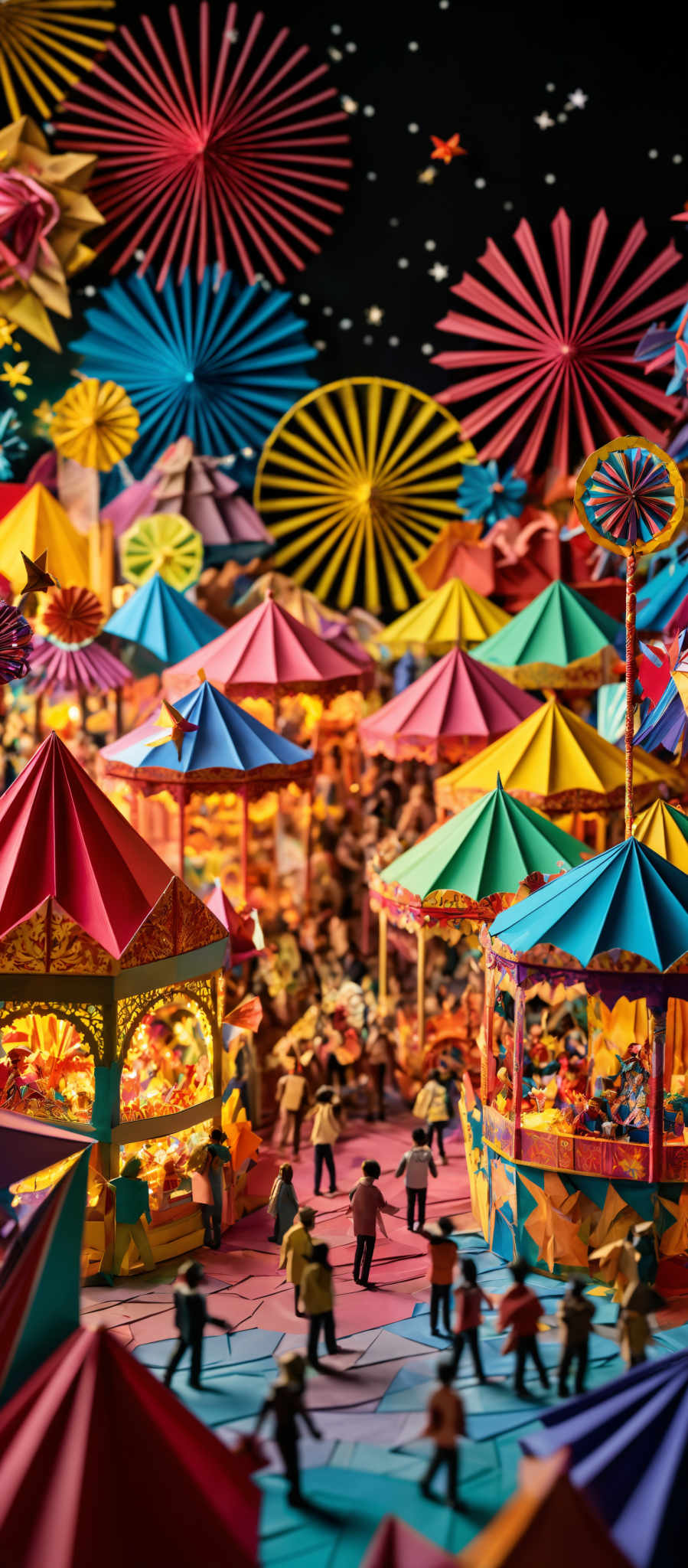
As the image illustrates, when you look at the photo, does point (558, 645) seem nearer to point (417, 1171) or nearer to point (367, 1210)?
point (417, 1171)

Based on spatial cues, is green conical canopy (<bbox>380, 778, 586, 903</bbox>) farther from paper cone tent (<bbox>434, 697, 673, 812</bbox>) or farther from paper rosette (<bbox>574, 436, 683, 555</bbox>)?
paper rosette (<bbox>574, 436, 683, 555</bbox>)

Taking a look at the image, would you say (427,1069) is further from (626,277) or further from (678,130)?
(678,130)

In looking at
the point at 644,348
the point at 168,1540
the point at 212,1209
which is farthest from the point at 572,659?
the point at 168,1540

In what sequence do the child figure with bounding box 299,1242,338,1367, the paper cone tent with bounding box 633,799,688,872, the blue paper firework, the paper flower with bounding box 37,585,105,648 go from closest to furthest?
the child figure with bounding box 299,1242,338,1367
the paper cone tent with bounding box 633,799,688,872
the paper flower with bounding box 37,585,105,648
the blue paper firework

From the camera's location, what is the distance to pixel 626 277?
18.6 metres

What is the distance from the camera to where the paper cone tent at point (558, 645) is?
55.9 ft

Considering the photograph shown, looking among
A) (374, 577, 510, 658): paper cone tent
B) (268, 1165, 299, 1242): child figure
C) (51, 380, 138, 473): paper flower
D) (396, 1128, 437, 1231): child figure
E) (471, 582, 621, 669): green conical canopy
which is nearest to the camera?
(268, 1165, 299, 1242): child figure

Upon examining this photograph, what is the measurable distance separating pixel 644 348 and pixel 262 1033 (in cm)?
817

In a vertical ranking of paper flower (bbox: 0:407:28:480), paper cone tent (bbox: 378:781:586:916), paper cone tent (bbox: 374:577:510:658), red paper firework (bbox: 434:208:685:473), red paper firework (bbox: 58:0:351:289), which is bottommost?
paper cone tent (bbox: 378:781:586:916)

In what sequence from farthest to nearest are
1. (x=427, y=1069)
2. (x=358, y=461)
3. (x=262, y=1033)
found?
(x=358, y=461) → (x=262, y=1033) → (x=427, y=1069)

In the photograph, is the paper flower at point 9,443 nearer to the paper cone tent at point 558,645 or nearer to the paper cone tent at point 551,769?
the paper cone tent at point 558,645

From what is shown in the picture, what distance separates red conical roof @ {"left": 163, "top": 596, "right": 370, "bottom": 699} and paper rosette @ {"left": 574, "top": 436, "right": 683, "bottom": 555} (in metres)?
5.59

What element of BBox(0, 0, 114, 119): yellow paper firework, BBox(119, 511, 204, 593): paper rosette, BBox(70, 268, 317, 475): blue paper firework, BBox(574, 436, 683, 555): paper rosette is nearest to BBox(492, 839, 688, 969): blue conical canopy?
BBox(574, 436, 683, 555): paper rosette

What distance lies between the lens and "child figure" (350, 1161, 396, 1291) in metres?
10.6
